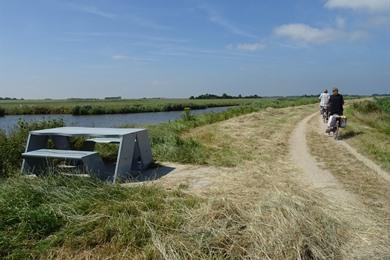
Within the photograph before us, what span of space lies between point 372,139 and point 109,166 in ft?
30.6

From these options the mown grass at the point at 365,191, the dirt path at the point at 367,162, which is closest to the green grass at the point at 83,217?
the mown grass at the point at 365,191

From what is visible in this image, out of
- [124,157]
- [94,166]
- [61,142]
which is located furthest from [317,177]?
[61,142]

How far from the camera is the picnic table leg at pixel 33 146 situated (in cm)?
830

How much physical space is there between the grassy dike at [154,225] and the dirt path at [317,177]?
100 centimetres

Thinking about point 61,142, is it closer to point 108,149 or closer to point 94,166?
point 108,149

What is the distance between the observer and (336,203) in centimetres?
653

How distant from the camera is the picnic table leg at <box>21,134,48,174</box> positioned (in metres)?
8.30

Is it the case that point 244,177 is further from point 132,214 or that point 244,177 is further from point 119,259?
point 119,259

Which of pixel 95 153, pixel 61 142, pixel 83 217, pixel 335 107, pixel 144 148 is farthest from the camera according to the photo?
pixel 335 107

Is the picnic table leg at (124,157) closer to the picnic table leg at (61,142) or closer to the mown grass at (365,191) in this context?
the picnic table leg at (61,142)

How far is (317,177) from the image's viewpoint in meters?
8.70

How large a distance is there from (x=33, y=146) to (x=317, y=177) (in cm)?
614

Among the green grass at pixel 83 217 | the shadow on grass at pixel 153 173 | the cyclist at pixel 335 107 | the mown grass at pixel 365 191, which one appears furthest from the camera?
the cyclist at pixel 335 107

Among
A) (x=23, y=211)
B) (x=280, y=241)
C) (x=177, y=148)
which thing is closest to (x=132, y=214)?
(x=23, y=211)
